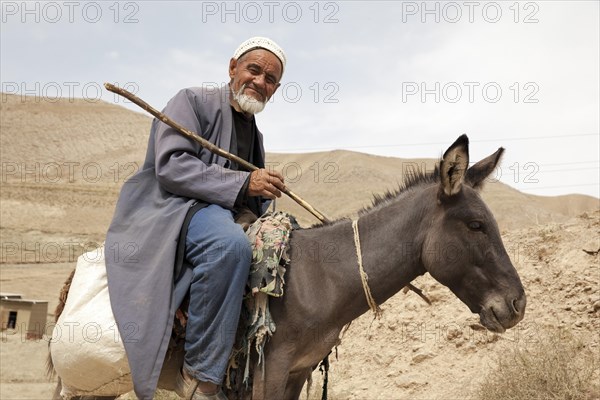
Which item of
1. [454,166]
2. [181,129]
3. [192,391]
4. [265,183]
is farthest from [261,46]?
[192,391]

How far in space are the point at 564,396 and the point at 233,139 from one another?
13.3ft

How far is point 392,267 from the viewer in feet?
12.6

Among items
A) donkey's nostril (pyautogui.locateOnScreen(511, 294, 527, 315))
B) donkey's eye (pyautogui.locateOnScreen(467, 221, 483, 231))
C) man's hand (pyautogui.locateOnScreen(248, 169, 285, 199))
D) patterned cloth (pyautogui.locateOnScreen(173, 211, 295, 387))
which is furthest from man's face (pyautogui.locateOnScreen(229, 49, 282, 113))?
donkey's nostril (pyautogui.locateOnScreen(511, 294, 527, 315))

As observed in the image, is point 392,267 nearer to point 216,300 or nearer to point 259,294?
point 259,294

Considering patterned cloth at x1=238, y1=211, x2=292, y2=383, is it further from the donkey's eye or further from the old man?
the donkey's eye

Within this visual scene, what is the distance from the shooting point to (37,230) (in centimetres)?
4366

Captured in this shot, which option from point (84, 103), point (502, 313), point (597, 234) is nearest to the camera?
point (502, 313)

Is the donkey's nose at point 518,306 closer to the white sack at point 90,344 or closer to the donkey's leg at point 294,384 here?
the donkey's leg at point 294,384

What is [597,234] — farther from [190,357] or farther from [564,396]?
[190,357]

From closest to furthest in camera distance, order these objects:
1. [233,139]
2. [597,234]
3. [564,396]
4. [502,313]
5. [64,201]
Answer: [502,313] → [233,139] → [564,396] → [597,234] → [64,201]

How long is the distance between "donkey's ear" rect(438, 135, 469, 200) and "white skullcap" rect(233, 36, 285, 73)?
1425 millimetres

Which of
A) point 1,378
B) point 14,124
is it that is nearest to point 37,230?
point 1,378

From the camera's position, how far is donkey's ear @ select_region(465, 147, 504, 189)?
395 cm

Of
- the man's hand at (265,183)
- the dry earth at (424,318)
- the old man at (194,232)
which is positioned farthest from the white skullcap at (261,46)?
the dry earth at (424,318)
